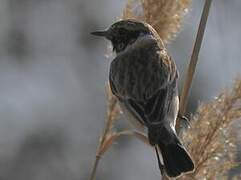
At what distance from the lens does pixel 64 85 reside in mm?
11688

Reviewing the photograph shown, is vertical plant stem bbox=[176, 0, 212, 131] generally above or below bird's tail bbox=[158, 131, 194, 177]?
above

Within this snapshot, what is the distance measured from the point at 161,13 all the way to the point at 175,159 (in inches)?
22.4

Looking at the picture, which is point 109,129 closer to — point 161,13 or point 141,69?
point 161,13

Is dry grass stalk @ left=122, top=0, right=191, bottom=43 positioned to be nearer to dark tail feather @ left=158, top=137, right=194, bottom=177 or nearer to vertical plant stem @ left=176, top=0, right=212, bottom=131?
vertical plant stem @ left=176, top=0, right=212, bottom=131

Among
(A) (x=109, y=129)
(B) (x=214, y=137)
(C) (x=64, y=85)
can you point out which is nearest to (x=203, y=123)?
(B) (x=214, y=137)

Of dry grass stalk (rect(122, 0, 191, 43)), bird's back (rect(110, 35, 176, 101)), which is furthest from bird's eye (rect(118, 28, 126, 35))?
dry grass stalk (rect(122, 0, 191, 43))

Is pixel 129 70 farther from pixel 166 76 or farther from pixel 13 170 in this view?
pixel 13 170

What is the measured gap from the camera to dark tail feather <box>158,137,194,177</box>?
3.41 metres

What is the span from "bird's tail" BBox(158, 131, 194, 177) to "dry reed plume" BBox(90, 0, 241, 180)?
3 centimetres

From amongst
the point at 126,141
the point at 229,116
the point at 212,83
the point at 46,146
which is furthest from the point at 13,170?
the point at 229,116

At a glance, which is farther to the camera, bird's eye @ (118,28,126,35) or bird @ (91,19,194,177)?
bird's eye @ (118,28,126,35)

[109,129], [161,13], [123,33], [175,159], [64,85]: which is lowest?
[64,85]

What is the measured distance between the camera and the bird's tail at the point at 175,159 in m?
3.41

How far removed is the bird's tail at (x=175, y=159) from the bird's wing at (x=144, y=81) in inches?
7.4
